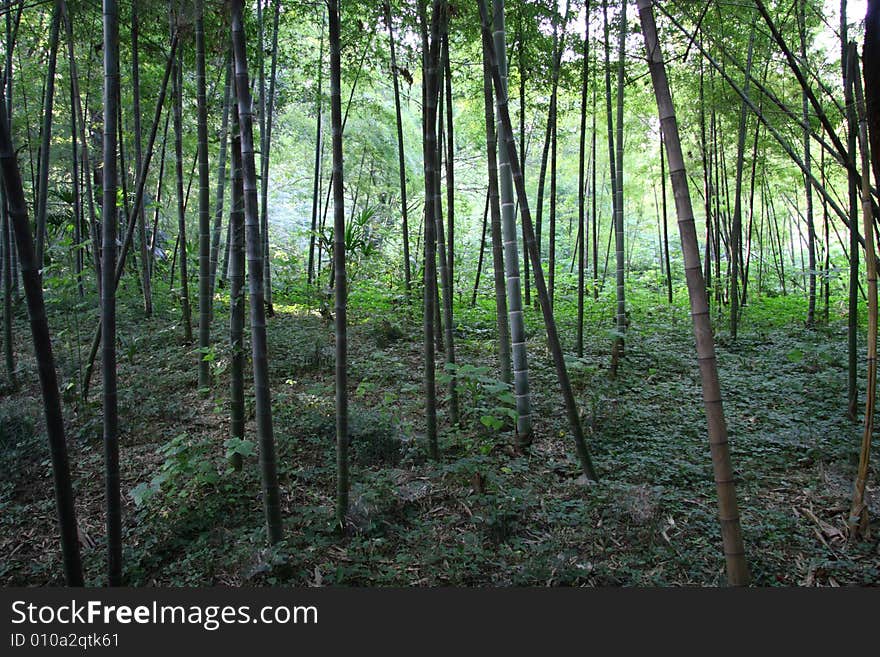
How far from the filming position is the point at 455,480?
11.9 feet

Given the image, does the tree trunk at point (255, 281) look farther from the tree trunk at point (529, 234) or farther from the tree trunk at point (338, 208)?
the tree trunk at point (529, 234)

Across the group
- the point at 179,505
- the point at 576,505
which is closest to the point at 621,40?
the point at 576,505

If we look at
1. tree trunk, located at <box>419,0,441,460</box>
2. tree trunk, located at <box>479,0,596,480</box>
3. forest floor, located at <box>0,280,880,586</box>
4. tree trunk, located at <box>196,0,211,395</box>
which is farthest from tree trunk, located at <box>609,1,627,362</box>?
tree trunk, located at <box>196,0,211,395</box>

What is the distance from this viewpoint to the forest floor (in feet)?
9.14

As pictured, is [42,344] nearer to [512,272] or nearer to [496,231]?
[512,272]

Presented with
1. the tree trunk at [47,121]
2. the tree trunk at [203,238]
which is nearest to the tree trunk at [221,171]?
the tree trunk at [203,238]

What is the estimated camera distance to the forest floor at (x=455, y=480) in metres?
2.79

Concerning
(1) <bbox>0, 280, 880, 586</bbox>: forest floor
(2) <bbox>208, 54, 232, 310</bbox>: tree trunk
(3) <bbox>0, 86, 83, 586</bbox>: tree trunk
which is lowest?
(1) <bbox>0, 280, 880, 586</bbox>: forest floor

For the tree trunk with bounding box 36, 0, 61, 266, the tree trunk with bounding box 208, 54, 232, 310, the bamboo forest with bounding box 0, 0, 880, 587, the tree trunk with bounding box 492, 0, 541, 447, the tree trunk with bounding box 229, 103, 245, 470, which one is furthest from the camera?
the tree trunk with bounding box 208, 54, 232, 310

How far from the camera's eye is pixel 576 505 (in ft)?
10.9

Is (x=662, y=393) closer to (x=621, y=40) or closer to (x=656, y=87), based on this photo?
(x=621, y=40)

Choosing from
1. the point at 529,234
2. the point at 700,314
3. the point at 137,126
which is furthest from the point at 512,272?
the point at 137,126

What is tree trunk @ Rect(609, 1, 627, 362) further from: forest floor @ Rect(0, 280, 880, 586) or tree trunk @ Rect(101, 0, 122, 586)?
tree trunk @ Rect(101, 0, 122, 586)

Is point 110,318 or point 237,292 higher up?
point 237,292
